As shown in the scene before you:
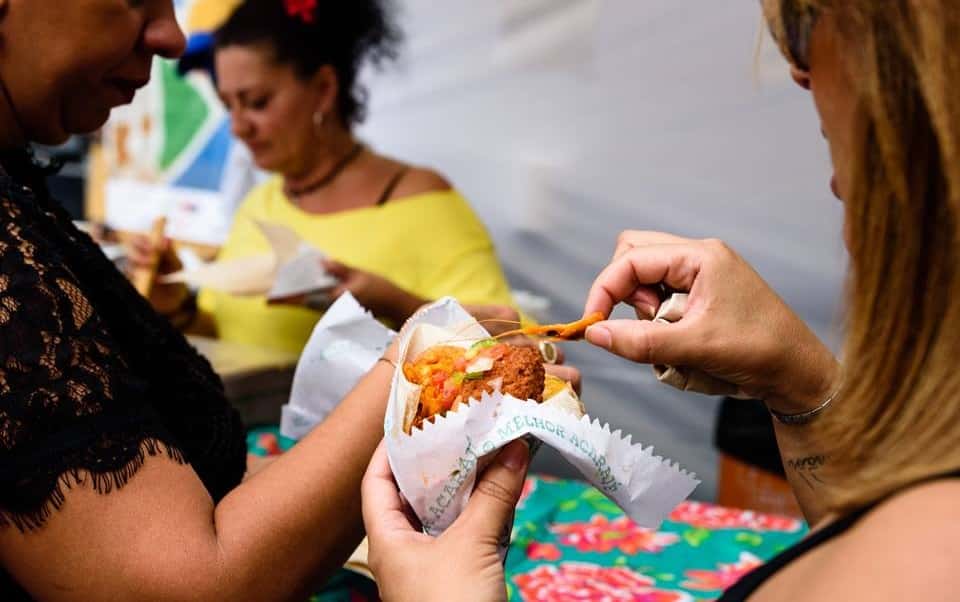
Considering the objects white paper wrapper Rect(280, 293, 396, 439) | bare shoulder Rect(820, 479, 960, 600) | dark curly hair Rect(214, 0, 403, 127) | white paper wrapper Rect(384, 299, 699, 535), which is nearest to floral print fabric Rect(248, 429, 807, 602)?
white paper wrapper Rect(280, 293, 396, 439)

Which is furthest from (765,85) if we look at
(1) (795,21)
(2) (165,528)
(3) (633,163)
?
(2) (165,528)

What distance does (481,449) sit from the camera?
0.94 meters

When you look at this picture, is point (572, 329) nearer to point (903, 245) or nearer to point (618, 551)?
point (903, 245)

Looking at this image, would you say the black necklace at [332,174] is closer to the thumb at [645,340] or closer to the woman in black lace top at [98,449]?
the woman in black lace top at [98,449]

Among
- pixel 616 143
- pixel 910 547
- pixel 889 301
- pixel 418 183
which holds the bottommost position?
pixel 418 183

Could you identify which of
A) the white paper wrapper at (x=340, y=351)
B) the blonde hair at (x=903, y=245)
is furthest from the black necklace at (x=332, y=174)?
the blonde hair at (x=903, y=245)

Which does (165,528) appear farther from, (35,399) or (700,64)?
(700,64)

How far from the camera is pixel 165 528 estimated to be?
3.07 ft

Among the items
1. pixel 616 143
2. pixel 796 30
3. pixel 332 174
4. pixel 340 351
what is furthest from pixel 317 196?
pixel 796 30

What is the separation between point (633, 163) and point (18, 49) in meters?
2.06

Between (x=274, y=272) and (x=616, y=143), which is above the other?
(x=616, y=143)

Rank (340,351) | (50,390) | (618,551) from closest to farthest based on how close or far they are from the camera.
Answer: (50,390), (340,351), (618,551)

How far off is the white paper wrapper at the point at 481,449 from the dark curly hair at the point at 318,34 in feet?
6.05

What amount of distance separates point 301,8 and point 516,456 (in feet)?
6.69
